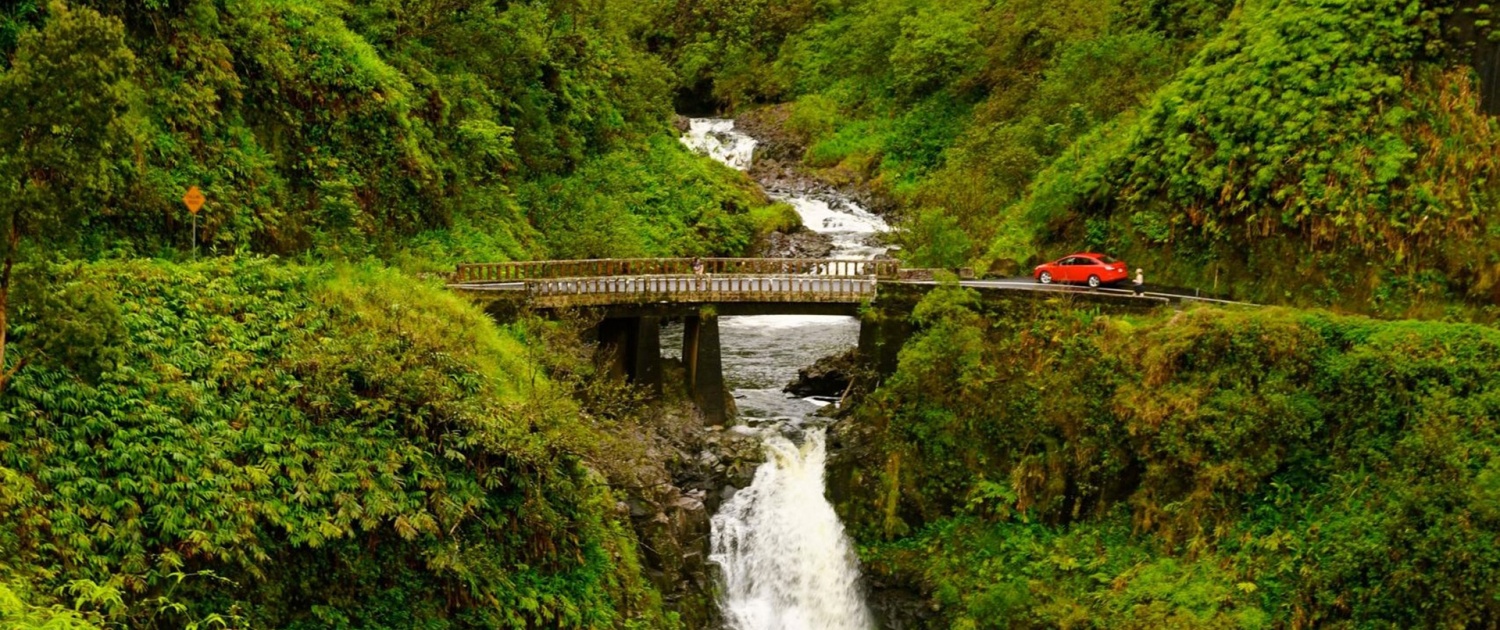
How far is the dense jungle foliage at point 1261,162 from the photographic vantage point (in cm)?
3097

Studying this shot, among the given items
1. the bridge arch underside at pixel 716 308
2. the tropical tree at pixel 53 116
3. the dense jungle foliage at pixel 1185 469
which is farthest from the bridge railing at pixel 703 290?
the tropical tree at pixel 53 116

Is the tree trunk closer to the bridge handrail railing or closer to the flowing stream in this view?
the bridge handrail railing

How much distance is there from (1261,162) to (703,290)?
17.3 m

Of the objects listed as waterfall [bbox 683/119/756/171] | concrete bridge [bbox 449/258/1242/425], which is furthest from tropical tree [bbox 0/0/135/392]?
waterfall [bbox 683/119/756/171]

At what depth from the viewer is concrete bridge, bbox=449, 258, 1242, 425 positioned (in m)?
35.4

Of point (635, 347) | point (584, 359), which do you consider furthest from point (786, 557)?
point (635, 347)

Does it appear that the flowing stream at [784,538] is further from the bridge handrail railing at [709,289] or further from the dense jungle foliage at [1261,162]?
the dense jungle foliage at [1261,162]

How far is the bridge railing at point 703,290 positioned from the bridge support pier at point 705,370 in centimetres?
168

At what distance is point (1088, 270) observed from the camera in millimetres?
35438

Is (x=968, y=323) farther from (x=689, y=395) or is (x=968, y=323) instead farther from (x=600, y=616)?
(x=600, y=616)

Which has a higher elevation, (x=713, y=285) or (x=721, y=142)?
(x=721, y=142)

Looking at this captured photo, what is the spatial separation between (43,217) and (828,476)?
2163 centimetres

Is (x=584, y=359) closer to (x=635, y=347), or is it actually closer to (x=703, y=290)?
(x=635, y=347)

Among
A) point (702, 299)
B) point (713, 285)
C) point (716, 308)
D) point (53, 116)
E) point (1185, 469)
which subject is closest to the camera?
point (53, 116)
